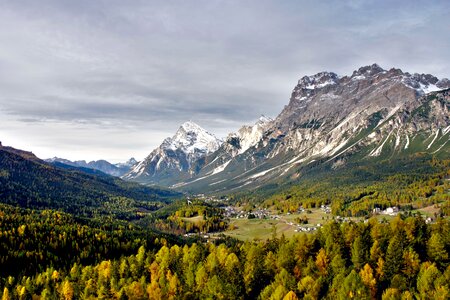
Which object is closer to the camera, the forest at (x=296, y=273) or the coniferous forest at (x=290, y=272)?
the forest at (x=296, y=273)

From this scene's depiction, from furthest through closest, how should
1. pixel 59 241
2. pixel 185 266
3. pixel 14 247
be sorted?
pixel 59 241 → pixel 14 247 → pixel 185 266

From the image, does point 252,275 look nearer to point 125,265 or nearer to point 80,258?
point 125,265

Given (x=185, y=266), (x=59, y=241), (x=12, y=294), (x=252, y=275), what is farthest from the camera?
(x=59, y=241)

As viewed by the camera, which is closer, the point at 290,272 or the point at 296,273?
the point at 296,273

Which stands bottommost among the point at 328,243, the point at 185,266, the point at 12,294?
the point at 12,294

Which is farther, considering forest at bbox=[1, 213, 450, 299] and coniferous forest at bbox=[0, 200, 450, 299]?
coniferous forest at bbox=[0, 200, 450, 299]

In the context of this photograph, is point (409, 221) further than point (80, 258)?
No

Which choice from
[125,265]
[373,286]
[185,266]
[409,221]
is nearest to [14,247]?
[125,265]

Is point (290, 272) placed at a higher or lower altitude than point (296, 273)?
lower
